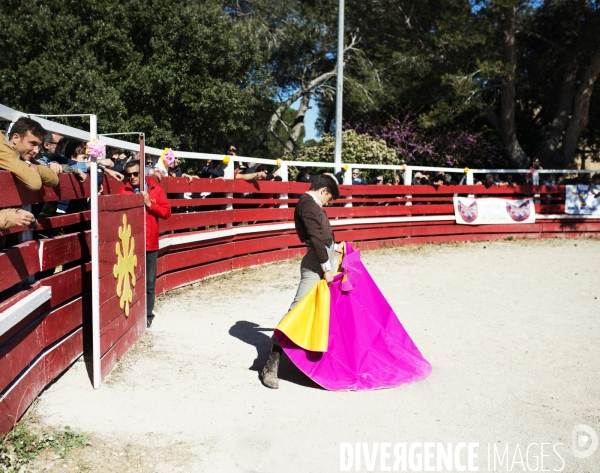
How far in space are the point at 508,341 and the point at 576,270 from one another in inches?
242

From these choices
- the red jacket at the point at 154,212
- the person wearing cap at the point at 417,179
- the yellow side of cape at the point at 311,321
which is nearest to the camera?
the yellow side of cape at the point at 311,321

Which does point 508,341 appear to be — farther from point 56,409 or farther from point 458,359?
point 56,409

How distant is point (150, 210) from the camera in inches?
285

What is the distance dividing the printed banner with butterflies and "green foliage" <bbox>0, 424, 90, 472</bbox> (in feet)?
47.8

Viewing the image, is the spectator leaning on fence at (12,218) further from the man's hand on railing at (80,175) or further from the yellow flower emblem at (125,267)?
the yellow flower emblem at (125,267)

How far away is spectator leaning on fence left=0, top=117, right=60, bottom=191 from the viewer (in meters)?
4.14

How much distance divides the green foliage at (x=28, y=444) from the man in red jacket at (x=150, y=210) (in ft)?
10.1

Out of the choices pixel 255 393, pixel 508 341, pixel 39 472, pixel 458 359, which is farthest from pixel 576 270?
pixel 39 472

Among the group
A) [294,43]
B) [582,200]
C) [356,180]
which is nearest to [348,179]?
[356,180]

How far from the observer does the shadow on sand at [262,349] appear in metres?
5.79

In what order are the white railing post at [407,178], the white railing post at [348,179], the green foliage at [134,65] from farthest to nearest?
1. the green foliage at [134,65]
2. the white railing post at [407,178]
3. the white railing post at [348,179]

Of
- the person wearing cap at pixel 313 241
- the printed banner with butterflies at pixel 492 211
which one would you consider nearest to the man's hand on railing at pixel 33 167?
the person wearing cap at pixel 313 241

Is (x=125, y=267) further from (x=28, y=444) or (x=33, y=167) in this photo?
(x=28, y=444)

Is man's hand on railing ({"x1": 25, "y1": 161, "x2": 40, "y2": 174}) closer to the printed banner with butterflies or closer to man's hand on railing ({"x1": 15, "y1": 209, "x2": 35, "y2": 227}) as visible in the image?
man's hand on railing ({"x1": 15, "y1": 209, "x2": 35, "y2": 227})
